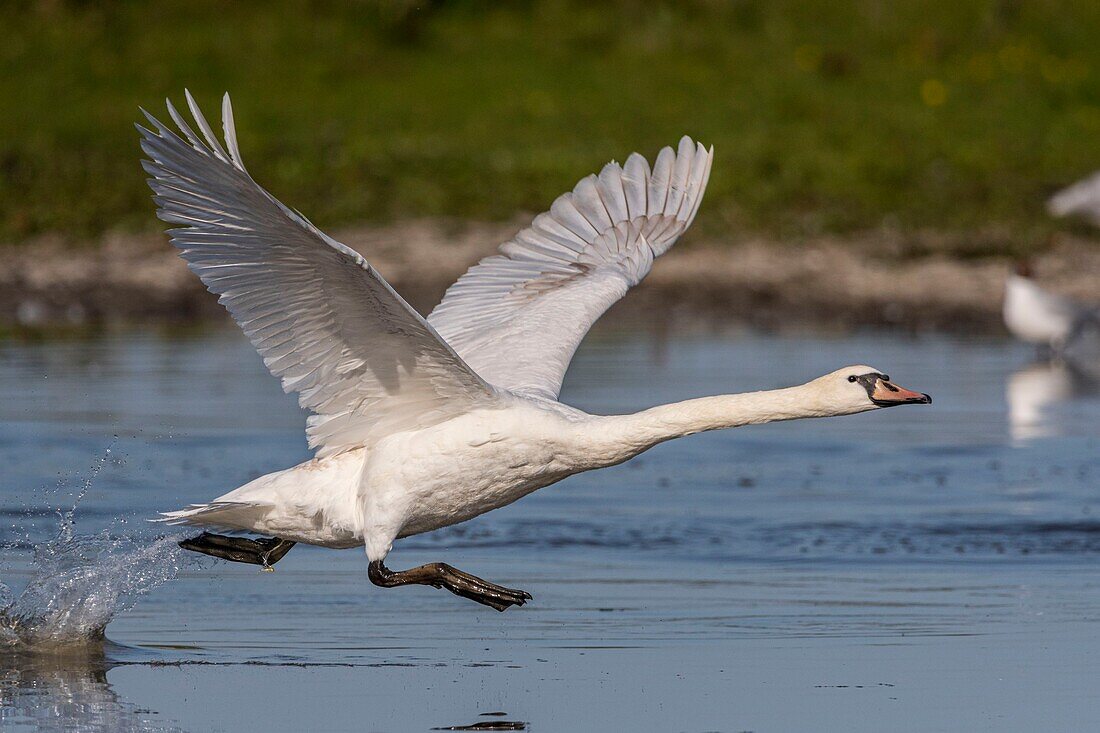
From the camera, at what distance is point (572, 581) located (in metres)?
8.34

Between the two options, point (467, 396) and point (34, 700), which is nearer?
point (34, 700)

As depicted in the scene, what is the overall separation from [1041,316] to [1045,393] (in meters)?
2.41

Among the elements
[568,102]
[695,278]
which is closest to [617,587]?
[695,278]

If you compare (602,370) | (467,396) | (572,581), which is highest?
(602,370)

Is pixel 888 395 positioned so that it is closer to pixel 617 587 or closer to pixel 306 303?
pixel 617 587

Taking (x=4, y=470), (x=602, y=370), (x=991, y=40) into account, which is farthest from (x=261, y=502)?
(x=991, y=40)

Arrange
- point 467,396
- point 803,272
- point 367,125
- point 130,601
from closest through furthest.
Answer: point 467,396, point 130,601, point 803,272, point 367,125

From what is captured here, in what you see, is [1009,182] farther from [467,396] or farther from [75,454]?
[467,396]

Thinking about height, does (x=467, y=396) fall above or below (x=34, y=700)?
above

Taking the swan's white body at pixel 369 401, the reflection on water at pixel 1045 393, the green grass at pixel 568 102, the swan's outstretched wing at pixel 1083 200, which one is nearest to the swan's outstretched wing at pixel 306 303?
the swan's white body at pixel 369 401

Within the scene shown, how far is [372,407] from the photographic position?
735cm

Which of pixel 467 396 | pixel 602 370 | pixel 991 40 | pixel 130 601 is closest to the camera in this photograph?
pixel 467 396

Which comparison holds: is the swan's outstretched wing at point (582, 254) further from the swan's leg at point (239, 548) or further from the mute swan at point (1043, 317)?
the mute swan at point (1043, 317)

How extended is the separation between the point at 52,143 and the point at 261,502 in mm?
15110
